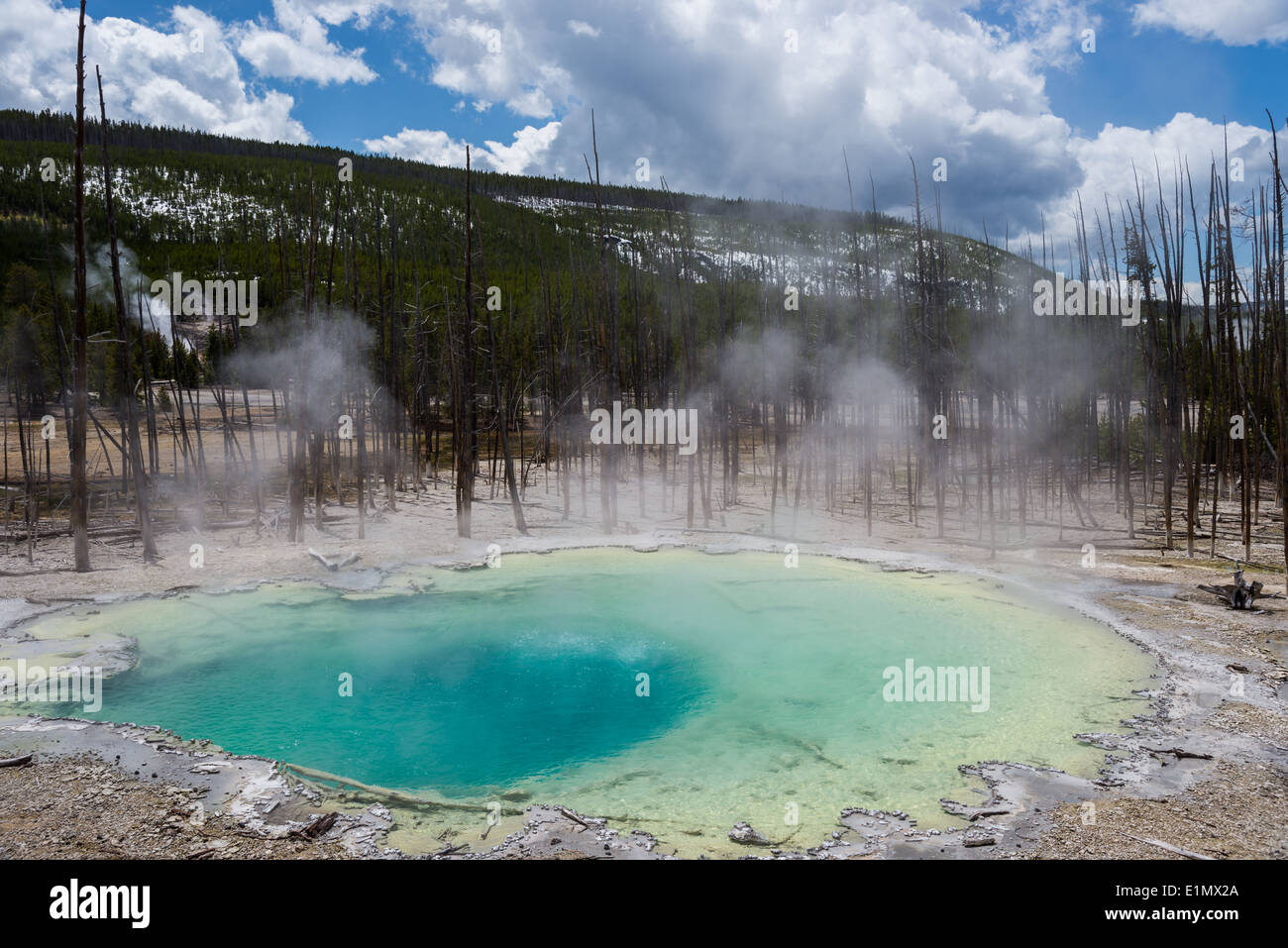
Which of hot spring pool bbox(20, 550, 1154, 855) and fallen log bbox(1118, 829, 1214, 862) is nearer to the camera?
fallen log bbox(1118, 829, 1214, 862)

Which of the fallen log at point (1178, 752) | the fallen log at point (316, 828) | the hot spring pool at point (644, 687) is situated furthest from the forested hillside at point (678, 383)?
the fallen log at point (316, 828)

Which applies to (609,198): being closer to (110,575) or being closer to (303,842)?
(110,575)

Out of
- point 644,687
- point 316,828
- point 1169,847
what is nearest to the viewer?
point 1169,847

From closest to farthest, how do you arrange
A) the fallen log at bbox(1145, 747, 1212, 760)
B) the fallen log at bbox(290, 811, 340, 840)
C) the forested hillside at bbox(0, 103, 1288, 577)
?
the fallen log at bbox(290, 811, 340, 840) → the fallen log at bbox(1145, 747, 1212, 760) → the forested hillside at bbox(0, 103, 1288, 577)

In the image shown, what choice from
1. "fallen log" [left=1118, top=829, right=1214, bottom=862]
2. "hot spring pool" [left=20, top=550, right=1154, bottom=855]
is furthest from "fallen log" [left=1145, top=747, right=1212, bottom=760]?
"fallen log" [left=1118, top=829, right=1214, bottom=862]

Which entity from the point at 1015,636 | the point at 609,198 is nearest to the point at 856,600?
the point at 1015,636

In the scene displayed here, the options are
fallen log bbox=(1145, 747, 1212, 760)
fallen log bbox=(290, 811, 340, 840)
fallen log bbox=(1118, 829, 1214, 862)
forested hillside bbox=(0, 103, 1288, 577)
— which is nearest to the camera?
fallen log bbox=(1118, 829, 1214, 862)

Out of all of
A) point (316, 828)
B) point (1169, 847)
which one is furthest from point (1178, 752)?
point (316, 828)

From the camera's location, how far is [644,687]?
6848mm

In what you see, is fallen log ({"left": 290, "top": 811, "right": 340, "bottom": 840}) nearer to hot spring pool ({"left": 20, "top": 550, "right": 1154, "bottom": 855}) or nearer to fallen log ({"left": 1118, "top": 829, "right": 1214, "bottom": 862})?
hot spring pool ({"left": 20, "top": 550, "right": 1154, "bottom": 855})

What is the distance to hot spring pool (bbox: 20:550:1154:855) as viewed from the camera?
5.00 metres

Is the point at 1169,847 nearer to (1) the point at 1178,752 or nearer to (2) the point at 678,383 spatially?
(1) the point at 1178,752

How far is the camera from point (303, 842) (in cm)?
399

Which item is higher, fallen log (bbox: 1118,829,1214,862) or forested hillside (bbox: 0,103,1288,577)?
forested hillside (bbox: 0,103,1288,577)
